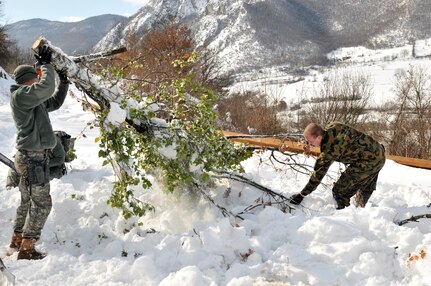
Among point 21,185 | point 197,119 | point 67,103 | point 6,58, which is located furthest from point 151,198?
point 6,58

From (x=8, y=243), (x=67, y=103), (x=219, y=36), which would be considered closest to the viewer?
(x=8, y=243)

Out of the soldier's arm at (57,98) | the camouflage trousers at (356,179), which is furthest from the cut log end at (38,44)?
the camouflage trousers at (356,179)

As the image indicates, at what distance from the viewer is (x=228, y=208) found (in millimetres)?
4699

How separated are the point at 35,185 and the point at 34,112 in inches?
30.1

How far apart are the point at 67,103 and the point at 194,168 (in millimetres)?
16648

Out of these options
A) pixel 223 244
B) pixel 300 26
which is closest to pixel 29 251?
pixel 223 244

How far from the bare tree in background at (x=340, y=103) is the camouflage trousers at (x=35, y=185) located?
12.5 m

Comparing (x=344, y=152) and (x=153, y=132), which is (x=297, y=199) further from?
(x=153, y=132)

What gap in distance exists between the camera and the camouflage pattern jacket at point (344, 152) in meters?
4.64

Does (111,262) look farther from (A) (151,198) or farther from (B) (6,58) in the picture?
(B) (6,58)

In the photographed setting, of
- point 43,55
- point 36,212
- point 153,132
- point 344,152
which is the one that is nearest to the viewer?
point 43,55

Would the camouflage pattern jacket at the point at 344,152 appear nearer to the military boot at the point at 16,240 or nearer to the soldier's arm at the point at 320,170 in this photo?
the soldier's arm at the point at 320,170

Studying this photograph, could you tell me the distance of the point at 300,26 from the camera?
170625 mm

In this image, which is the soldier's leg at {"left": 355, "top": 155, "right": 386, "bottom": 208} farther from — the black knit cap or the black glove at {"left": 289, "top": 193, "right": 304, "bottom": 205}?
the black knit cap
